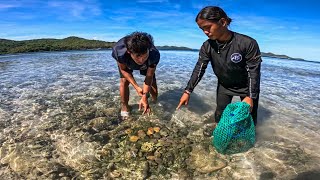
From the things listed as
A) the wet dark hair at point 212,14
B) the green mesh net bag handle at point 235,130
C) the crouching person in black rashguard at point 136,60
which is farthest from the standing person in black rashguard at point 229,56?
the crouching person in black rashguard at point 136,60

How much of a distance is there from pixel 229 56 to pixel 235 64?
172mm

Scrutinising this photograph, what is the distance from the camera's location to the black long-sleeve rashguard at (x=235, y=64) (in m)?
4.99

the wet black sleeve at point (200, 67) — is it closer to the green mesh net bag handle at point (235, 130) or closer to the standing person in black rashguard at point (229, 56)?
the standing person in black rashguard at point (229, 56)

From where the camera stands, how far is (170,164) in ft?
16.3

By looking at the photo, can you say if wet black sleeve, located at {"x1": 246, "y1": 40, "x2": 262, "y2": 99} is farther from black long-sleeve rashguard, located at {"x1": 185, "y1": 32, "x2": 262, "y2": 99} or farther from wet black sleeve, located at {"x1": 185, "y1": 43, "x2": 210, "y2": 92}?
wet black sleeve, located at {"x1": 185, "y1": 43, "x2": 210, "y2": 92}

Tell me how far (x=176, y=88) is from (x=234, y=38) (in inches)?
246

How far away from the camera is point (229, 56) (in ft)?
17.0

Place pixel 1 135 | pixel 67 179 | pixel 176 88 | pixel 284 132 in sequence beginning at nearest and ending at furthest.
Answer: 1. pixel 67 179
2. pixel 1 135
3. pixel 284 132
4. pixel 176 88

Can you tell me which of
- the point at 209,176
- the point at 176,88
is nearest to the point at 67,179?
the point at 209,176

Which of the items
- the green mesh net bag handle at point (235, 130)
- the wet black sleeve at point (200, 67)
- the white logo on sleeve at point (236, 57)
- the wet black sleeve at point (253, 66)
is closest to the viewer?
the green mesh net bag handle at point (235, 130)

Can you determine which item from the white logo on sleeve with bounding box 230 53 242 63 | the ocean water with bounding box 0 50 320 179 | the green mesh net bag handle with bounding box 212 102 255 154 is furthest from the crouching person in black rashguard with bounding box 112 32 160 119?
the green mesh net bag handle with bounding box 212 102 255 154

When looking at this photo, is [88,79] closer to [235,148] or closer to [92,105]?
[92,105]

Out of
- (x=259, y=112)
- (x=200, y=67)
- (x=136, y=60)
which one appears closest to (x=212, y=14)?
(x=200, y=67)

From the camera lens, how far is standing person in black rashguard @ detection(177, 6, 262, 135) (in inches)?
189
